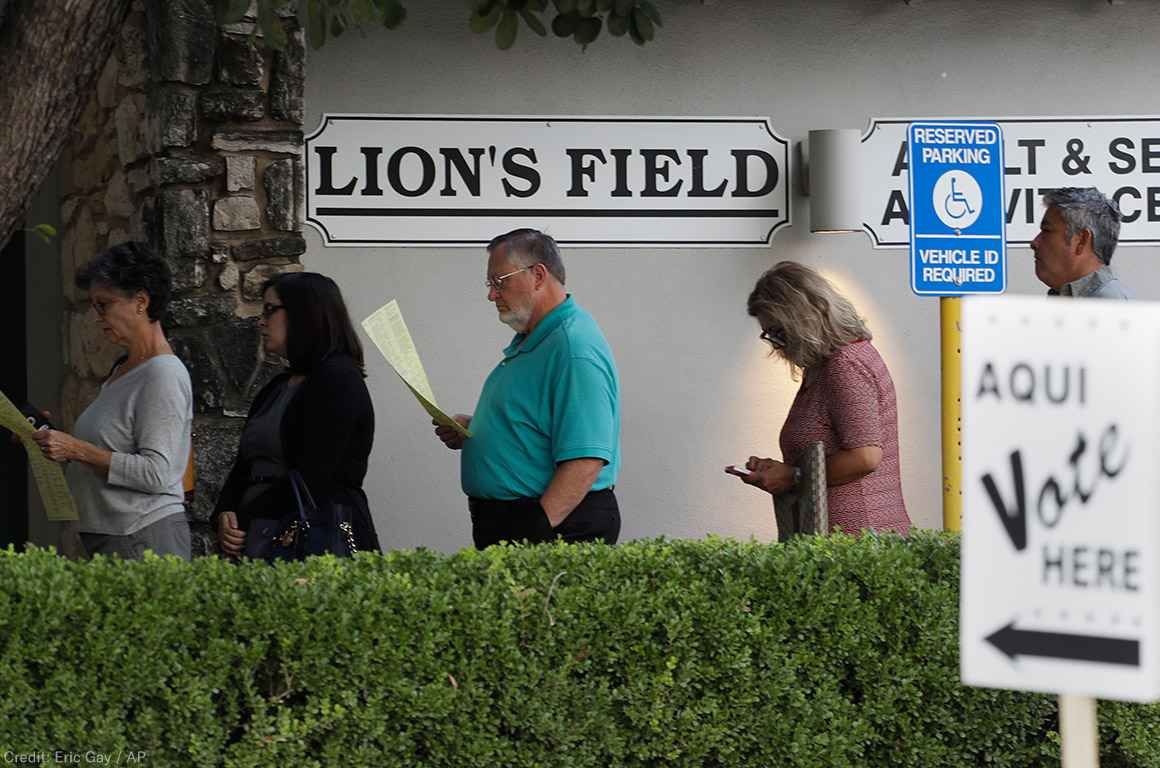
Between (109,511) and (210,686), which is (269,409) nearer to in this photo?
(109,511)

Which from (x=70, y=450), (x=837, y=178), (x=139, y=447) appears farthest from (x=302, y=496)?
(x=837, y=178)

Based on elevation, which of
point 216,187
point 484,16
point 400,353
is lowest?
point 400,353

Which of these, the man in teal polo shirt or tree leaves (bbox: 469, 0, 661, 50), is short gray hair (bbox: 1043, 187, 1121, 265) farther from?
tree leaves (bbox: 469, 0, 661, 50)

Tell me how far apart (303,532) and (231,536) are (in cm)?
34

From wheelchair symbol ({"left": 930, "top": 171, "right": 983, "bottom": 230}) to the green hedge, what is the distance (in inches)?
81.5

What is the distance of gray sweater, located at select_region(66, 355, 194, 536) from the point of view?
4992 mm

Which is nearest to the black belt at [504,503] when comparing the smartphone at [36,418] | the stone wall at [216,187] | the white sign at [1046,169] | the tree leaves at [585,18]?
the smartphone at [36,418]

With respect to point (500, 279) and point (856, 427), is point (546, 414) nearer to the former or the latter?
point (500, 279)

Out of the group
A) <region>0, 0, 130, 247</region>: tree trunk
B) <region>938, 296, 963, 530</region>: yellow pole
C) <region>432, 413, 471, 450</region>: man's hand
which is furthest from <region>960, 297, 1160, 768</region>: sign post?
<region>938, 296, 963, 530</region>: yellow pole

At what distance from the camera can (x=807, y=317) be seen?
206 inches

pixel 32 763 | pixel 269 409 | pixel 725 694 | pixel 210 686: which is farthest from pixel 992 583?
pixel 269 409

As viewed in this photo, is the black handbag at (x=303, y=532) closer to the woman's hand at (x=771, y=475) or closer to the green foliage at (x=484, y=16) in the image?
the woman's hand at (x=771, y=475)

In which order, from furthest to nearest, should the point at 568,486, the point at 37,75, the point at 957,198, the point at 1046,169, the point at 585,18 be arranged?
the point at 1046,169, the point at 585,18, the point at 957,198, the point at 568,486, the point at 37,75

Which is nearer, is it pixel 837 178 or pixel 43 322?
pixel 837 178
